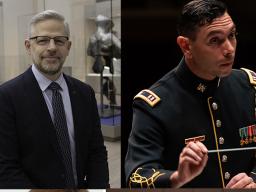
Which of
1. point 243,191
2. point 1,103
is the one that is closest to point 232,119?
point 243,191

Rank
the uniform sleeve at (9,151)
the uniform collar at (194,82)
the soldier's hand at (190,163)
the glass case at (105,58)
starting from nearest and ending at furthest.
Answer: the soldier's hand at (190,163) < the uniform collar at (194,82) < the uniform sleeve at (9,151) < the glass case at (105,58)

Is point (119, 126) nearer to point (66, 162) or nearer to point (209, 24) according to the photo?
point (66, 162)

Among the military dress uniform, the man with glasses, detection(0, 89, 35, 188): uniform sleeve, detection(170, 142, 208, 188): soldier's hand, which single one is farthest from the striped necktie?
detection(170, 142, 208, 188): soldier's hand

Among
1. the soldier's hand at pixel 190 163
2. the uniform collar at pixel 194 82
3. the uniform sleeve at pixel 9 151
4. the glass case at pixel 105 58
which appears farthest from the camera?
the glass case at pixel 105 58

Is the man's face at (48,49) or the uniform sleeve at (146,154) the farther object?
the man's face at (48,49)

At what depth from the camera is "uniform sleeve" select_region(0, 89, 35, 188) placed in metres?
1.21

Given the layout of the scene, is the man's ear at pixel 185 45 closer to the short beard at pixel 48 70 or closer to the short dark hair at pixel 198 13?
the short dark hair at pixel 198 13

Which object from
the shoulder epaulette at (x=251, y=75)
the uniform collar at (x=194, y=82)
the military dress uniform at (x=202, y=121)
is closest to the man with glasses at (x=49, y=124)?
the military dress uniform at (x=202, y=121)

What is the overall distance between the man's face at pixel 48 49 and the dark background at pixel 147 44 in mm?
204

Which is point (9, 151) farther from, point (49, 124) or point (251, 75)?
point (251, 75)

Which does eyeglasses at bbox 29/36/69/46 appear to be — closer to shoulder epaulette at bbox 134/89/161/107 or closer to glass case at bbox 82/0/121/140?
glass case at bbox 82/0/121/140

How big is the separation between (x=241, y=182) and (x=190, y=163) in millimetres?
155

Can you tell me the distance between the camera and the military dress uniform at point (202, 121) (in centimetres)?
108

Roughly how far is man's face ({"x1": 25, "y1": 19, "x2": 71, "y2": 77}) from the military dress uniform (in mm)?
322
